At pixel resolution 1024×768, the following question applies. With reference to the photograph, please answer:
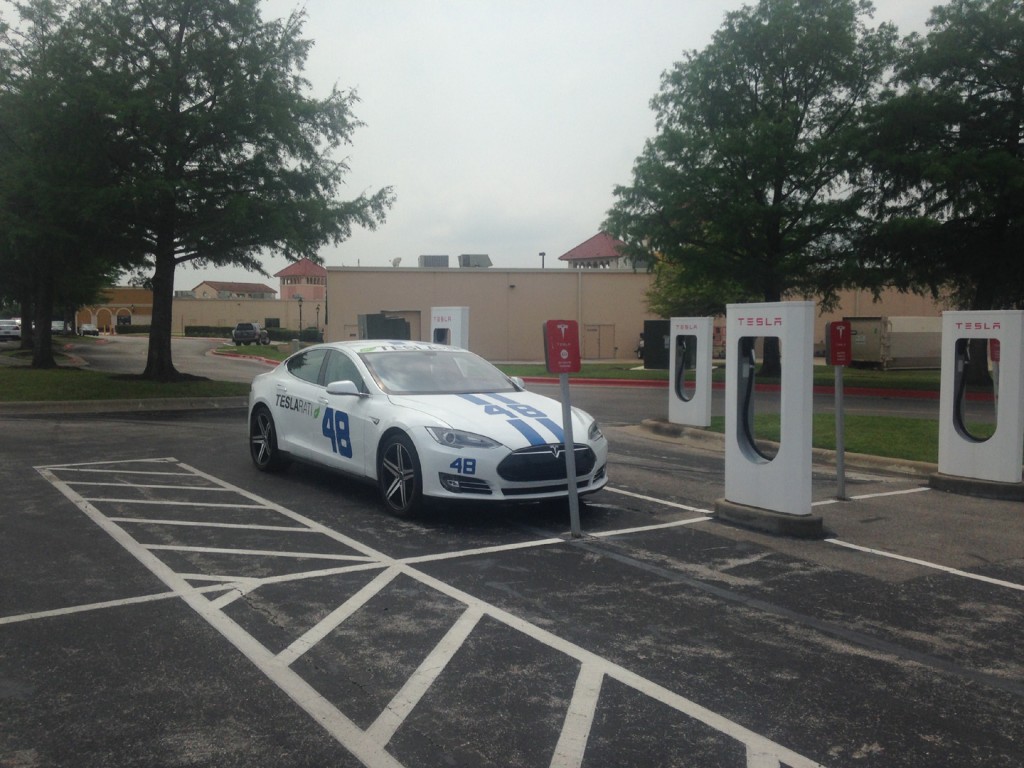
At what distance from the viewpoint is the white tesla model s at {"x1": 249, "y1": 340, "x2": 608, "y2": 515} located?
7680mm

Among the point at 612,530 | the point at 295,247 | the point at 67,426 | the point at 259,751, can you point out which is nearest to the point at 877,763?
the point at 259,751

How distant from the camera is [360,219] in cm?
2277

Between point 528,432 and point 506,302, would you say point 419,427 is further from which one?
point 506,302

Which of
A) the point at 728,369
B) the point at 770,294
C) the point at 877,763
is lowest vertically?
the point at 877,763

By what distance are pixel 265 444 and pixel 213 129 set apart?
12110 millimetres

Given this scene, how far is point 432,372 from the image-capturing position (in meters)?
9.32

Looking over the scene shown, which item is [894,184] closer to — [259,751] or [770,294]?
[770,294]

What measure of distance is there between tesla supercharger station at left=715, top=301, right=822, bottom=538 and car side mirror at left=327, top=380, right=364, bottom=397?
3.36m

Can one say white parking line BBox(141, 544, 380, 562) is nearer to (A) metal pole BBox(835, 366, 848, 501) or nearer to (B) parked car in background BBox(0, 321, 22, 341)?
(A) metal pole BBox(835, 366, 848, 501)

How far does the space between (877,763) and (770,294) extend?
1021 inches

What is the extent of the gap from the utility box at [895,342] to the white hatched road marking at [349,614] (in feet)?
→ 111

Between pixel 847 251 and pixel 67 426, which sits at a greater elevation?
pixel 847 251

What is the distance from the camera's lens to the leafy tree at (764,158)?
2717 cm

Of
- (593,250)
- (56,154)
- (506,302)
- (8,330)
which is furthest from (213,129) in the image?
(593,250)
